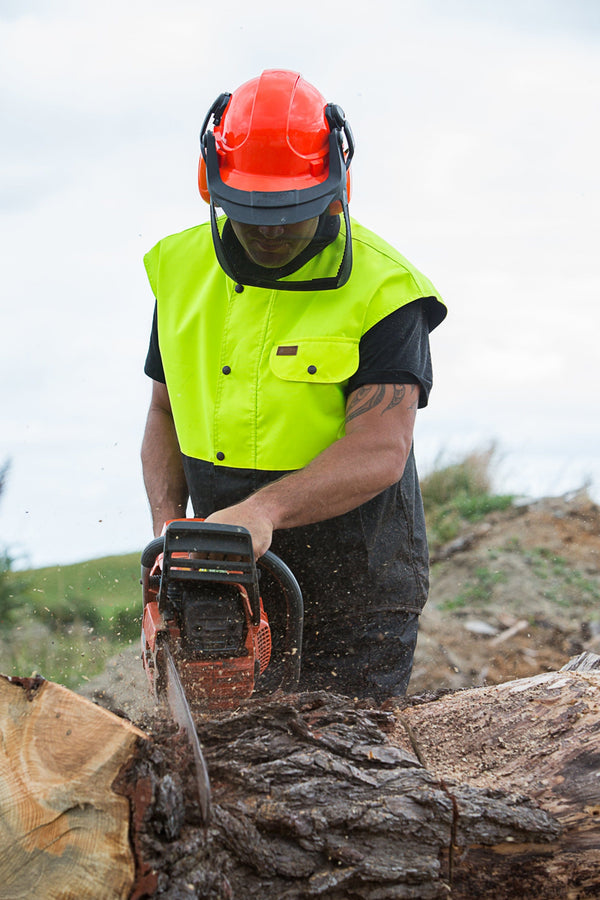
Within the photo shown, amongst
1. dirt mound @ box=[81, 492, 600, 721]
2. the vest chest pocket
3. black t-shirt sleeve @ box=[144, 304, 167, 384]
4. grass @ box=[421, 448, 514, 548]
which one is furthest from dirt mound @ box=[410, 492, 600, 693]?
the vest chest pocket

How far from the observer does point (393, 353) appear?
254 cm

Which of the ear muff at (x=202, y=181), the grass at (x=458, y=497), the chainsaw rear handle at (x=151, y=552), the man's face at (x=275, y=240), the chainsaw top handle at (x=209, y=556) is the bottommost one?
the grass at (x=458, y=497)

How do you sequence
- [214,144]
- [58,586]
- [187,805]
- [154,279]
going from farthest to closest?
[58,586]
[154,279]
[214,144]
[187,805]

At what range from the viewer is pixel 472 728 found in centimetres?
204

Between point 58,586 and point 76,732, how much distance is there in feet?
15.2

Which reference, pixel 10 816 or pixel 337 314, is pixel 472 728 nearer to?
pixel 10 816

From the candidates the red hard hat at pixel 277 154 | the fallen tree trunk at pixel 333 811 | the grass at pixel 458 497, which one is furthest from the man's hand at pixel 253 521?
the grass at pixel 458 497

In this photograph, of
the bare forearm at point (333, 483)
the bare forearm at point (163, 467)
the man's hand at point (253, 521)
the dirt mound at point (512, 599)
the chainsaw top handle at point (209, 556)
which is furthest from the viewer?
the dirt mound at point (512, 599)

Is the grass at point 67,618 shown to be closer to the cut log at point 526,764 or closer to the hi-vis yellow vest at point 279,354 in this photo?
the hi-vis yellow vest at point 279,354

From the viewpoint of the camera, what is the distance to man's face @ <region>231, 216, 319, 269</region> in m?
2.41

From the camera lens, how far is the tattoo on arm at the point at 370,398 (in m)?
2.51

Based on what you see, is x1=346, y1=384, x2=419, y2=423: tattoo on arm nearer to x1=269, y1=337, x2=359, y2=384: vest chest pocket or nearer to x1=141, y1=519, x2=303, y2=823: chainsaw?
x1=269, y1=337, x2=359, y2=384: vest chest pocket

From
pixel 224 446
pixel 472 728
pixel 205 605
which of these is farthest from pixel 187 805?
pixel 224 446

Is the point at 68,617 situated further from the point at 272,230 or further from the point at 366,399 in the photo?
the point at 272,230
